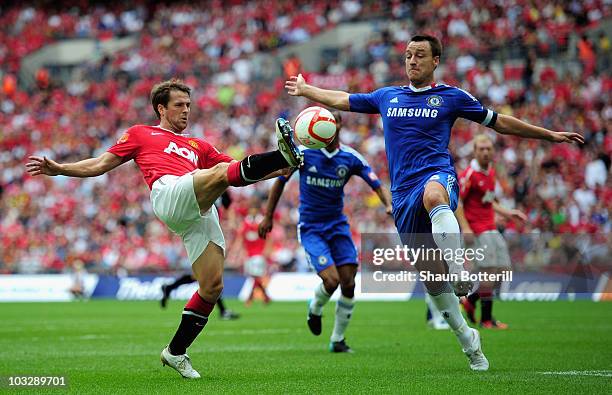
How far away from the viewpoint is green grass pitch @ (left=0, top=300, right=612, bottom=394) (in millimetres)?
7656

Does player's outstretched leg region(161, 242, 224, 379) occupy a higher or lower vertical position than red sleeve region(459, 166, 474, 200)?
lower

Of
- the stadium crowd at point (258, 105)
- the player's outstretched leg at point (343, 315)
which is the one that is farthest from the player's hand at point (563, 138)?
the stadium crowd at point (258, 105)

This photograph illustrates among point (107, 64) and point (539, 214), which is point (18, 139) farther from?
point (539, 214)

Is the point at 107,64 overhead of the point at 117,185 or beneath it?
overhead

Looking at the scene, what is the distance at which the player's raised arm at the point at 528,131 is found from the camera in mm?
8453

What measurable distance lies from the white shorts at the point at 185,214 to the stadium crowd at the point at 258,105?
560 inches

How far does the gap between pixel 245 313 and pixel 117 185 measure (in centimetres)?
1454

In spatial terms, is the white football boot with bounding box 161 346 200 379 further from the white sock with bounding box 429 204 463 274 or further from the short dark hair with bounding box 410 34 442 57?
the short dark hair with bounding box 410 34 442 57

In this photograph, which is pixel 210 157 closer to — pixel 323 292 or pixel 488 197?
pixel 323 292

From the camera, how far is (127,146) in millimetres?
8484

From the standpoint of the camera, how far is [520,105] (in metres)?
27.2

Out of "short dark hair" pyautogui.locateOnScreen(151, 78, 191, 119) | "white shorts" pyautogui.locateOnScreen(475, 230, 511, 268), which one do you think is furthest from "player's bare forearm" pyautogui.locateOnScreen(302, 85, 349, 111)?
"white shorts" pyautogui.locateOnScreen(475, 230, 511, 268)

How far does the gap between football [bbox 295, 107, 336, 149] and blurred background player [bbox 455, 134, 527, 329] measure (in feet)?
17.8

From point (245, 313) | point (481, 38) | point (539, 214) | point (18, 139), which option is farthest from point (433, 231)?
point (18, 139)
